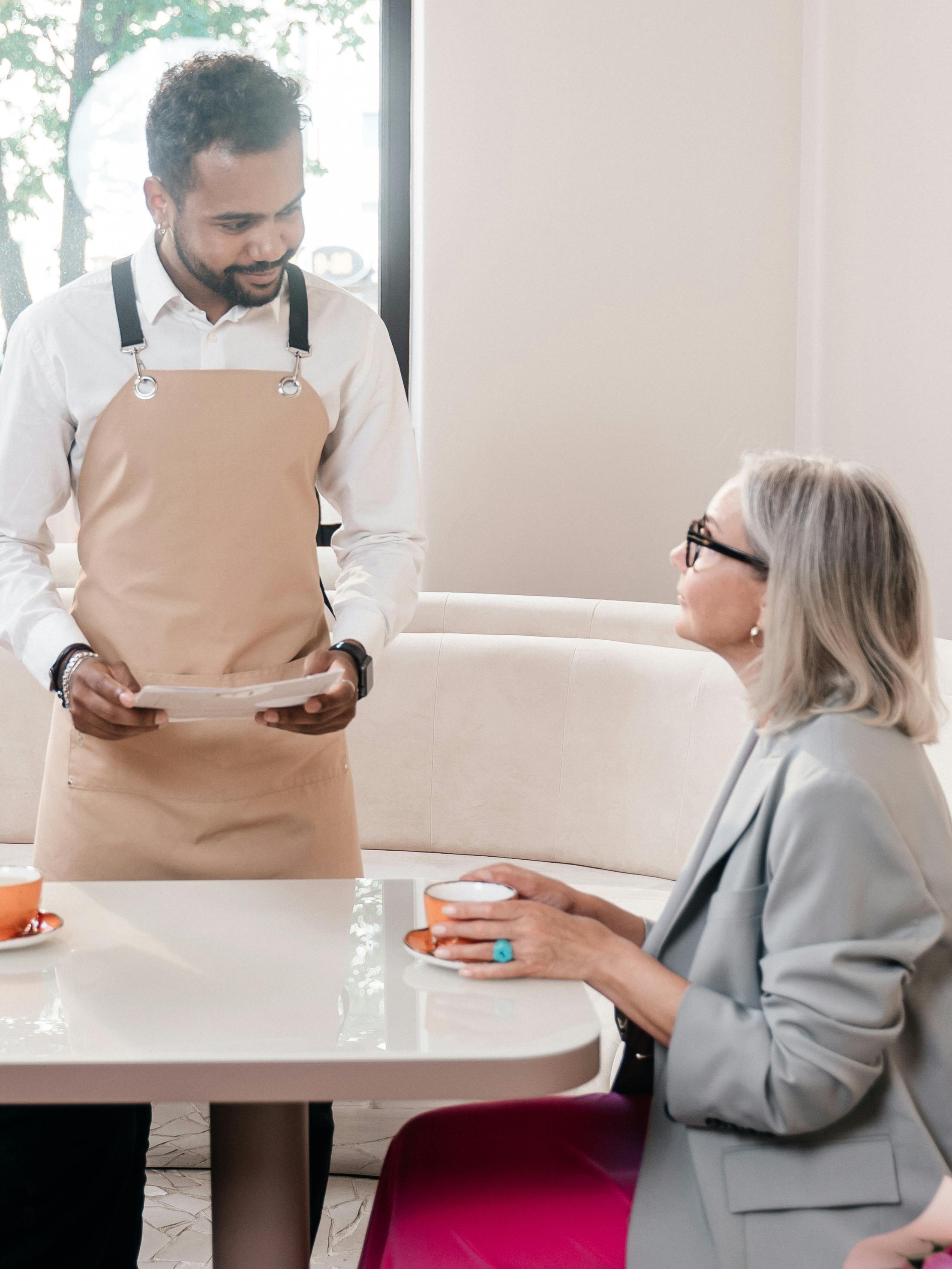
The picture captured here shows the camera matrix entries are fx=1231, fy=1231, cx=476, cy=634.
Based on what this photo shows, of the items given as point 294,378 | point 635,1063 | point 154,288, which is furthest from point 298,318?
point 635,1063

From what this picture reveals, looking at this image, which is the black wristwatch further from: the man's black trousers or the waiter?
the man's black trousers

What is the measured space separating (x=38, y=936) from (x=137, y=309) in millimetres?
844

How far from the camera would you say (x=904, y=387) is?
259cm

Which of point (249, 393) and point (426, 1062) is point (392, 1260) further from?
point (249, 393)

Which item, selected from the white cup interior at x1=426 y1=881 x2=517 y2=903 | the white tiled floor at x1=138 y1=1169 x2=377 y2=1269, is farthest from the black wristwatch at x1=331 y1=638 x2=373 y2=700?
the white tiled floor at x1=138 y1=1169 x2=377 y2=1269

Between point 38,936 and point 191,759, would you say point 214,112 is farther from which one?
point 38,936

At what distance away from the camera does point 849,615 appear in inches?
46.6

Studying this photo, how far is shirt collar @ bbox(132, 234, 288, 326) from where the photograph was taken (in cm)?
161

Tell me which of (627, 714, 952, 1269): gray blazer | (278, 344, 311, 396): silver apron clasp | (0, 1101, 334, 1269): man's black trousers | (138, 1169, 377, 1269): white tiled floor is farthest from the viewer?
(138, 1169, 377, 1269): white tiled floor

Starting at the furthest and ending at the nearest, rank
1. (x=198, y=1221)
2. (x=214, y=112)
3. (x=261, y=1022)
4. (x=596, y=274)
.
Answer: (x=596, y=274), (x=198, y=1221), (x=214, y=112), (x=261, y=1022)

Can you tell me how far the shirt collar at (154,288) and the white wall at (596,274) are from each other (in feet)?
5.16

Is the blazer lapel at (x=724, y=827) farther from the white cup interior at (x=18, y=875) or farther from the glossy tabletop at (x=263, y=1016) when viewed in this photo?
the white cup interior at (x=18, y=875)

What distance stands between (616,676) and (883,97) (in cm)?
139

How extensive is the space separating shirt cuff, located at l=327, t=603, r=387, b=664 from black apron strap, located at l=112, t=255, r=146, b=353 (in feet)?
1.46
